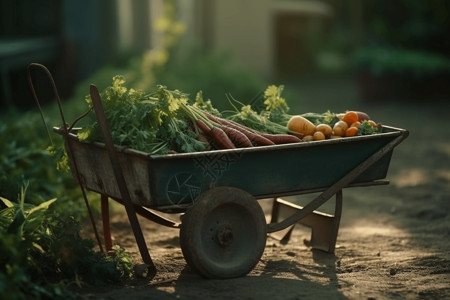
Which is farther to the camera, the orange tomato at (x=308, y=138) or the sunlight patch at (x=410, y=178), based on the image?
the sunlight patch at (x=410, y=178)

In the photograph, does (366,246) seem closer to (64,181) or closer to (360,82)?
(64,181)

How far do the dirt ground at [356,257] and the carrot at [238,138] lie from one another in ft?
2.61

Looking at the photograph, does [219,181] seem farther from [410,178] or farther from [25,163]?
[410,178]

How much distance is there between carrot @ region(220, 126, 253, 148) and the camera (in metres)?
4.93

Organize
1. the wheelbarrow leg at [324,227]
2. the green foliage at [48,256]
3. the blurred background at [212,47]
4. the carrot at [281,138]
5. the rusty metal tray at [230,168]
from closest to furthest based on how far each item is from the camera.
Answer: the green foliage at [48,256]
the rusty metal tray at [230,168]
the carrot at [281,138]
the wheelbarrow leg at [324,227]
the blurred background at [212,47]

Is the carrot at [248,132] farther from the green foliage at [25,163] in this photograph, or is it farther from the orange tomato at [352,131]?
the green foliage at [25,163]

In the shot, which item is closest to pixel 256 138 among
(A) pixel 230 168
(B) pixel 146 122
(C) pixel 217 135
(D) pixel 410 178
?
(C) pixel 217 135

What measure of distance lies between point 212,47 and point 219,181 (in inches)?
449

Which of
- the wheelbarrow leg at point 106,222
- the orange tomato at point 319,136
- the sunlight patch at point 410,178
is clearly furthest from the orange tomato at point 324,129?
the sunlight patch at point 410,178

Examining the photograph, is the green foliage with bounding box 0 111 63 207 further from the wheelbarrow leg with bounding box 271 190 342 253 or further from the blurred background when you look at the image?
the blurred background

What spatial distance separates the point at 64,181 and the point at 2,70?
3.69 metres

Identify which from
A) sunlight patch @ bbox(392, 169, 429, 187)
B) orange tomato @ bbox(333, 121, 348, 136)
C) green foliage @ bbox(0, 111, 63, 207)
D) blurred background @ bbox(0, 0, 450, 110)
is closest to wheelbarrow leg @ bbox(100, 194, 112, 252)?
green foliage @ bbox(0, 111, 63, 207)

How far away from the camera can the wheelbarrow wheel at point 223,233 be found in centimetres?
458

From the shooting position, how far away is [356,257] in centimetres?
549
